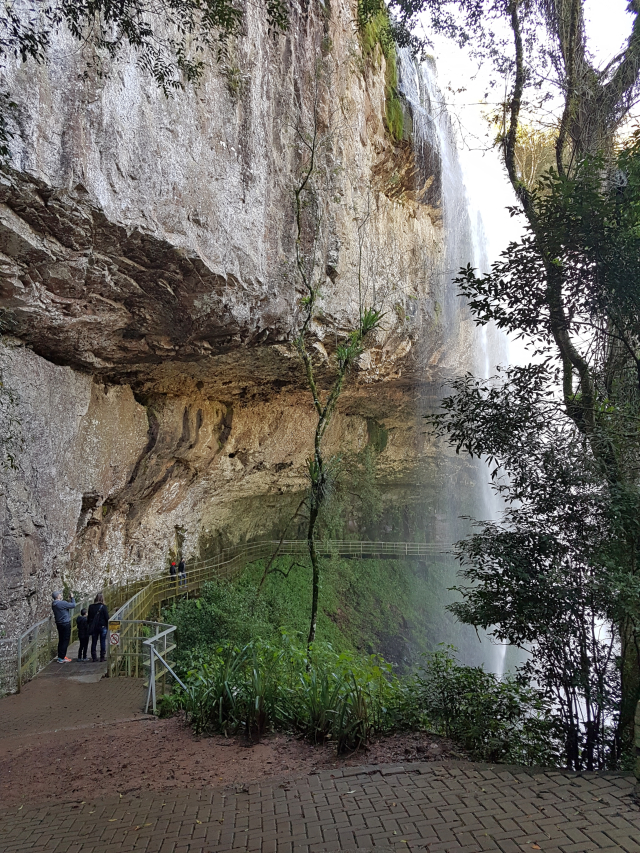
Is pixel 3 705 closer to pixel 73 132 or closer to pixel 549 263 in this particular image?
pixel 73 132

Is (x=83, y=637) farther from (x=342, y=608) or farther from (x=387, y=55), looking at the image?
(x=387, y=55)

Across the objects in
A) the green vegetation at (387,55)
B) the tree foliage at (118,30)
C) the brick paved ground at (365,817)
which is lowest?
the brick paved ground at (365,817)

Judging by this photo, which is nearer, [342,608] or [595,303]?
[595,303]

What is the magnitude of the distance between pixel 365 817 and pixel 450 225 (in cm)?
1372

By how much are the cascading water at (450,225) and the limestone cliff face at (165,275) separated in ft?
1.40

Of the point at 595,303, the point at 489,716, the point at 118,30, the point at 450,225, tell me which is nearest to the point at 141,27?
the point at 118,30

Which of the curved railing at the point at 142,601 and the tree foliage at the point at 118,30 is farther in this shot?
the curved railing at the point at 142,601

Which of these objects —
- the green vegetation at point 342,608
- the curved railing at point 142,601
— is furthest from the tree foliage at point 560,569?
the green vegetation at point 342,608

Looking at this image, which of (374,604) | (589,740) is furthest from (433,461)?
(589,740)

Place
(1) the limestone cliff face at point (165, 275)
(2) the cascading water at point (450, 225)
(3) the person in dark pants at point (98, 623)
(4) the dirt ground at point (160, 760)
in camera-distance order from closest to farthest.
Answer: (4) the dirt ground at point (160, 760)
(1) the limestone cliff face at point (165, 275)
(3) the person in dark pants at point (98, 623)
(2) the cascading water at point (450, 225)

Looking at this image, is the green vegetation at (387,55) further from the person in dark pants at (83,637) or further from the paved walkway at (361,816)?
the paved walkway at (361,816)

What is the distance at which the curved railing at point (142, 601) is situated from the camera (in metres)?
6.48

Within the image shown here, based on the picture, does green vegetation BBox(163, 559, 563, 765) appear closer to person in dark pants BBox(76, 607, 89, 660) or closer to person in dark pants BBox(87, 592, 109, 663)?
person in dark pants BBox(87, 592, 109, 663)

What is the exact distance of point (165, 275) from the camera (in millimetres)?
6785
